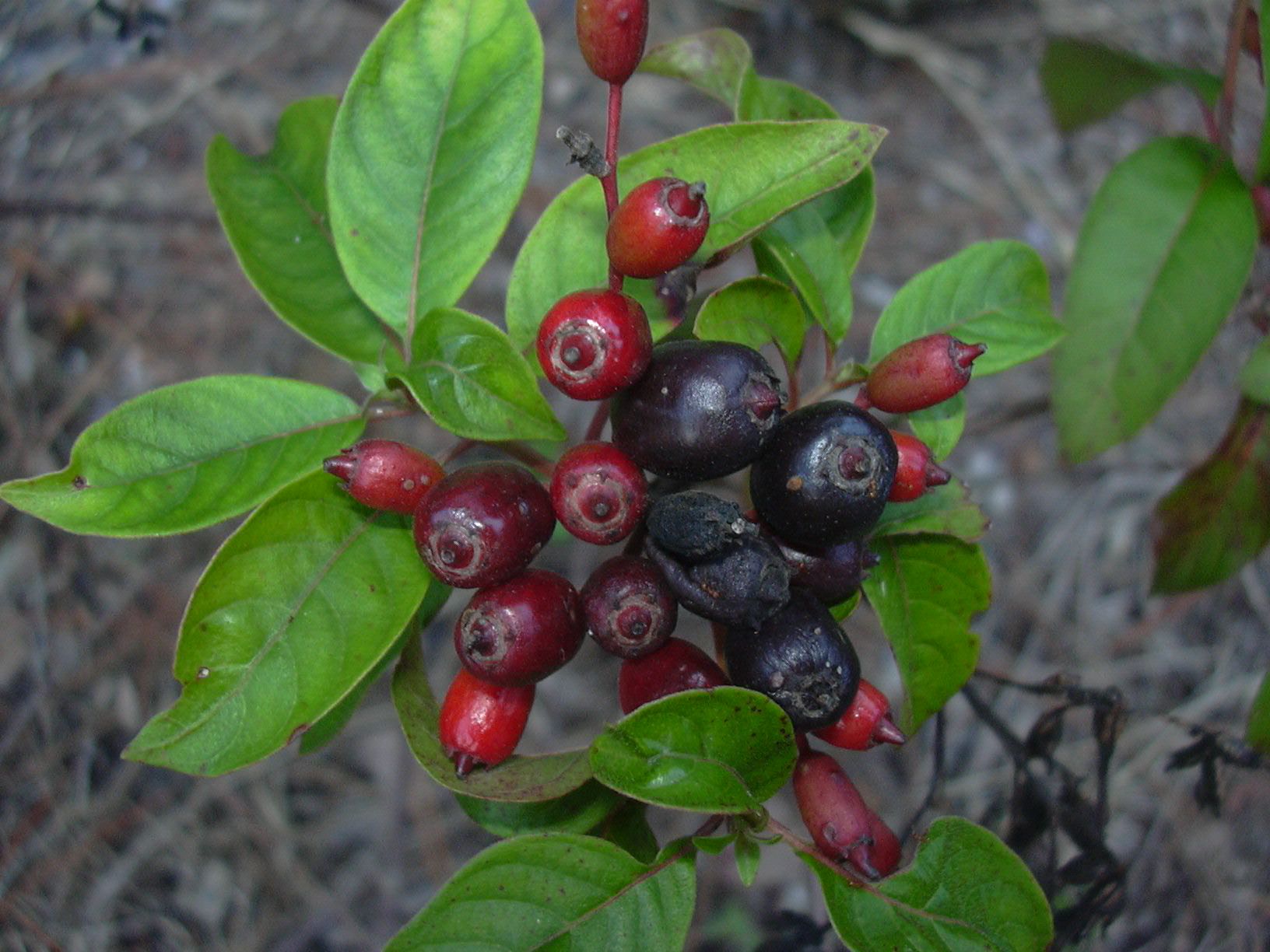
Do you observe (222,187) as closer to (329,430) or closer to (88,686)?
(329,430)

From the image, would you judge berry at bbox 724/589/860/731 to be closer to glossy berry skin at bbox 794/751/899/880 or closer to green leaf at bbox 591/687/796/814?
green leaf at bbox 591/687/796/814

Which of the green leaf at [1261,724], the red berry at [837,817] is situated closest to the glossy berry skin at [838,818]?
the red berry at [837,817]

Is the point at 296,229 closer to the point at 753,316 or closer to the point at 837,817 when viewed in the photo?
the point at 753,316

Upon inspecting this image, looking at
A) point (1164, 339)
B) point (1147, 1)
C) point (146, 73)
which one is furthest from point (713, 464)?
point (1147, 1)

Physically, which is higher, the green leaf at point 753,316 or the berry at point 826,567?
the green leaf at point 753,316

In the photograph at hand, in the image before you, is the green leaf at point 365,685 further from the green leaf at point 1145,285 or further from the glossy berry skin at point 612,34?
the green leaf at point 1145,285

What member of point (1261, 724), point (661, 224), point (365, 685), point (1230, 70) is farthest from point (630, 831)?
point (1230, 70)

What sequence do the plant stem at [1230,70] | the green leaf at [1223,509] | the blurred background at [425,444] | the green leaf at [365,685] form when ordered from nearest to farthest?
the green leaf at [365,685] → the plant stem at [1230,70] → the green leaf at [1223,509] → the blurred background at [425,444]
